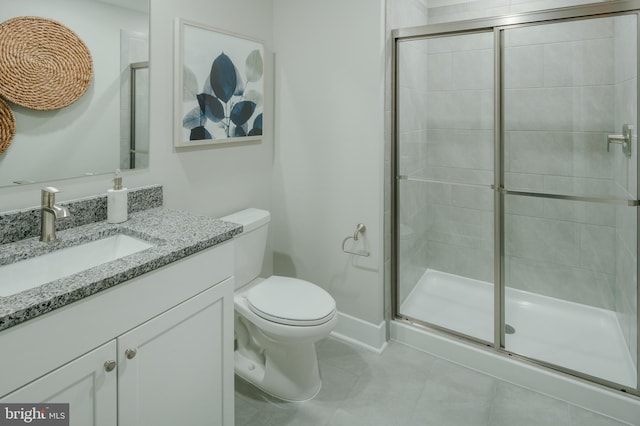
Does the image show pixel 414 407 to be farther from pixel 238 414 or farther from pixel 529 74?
pixel 529 74

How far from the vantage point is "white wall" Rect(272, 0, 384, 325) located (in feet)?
7.38

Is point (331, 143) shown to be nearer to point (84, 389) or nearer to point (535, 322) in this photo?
point (535, 322)

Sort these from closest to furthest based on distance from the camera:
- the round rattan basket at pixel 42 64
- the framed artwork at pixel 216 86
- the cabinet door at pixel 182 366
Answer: the cabinet door at pixel 182 366 → the round rattan basket at pixel 42 64 → the framed artwork at pixel 216 86

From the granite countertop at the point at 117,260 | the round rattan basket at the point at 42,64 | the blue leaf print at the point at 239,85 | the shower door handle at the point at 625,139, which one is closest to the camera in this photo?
the granite countertop at the point at 117,260

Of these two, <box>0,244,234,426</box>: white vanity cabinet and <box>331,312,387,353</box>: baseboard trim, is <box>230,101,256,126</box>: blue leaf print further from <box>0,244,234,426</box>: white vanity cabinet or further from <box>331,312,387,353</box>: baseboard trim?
<box>331,312,387,353</box>: baseboard trim

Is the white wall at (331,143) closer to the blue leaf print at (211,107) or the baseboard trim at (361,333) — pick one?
the baseboard trim at (361,333)

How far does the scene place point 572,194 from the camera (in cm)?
197

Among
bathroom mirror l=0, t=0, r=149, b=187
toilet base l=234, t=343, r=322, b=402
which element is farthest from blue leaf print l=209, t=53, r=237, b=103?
toilet base l=234, t=343, r=322, b=402

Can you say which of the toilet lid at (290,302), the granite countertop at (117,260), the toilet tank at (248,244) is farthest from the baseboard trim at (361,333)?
the granite countertop at (117,260)

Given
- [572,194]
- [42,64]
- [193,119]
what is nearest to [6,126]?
[42,64]

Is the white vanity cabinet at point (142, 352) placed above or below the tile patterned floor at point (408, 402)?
above

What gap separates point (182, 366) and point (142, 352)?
0.62 feet

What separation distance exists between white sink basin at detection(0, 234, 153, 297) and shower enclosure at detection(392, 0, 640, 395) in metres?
1.50

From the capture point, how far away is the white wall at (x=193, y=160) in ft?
5.59
